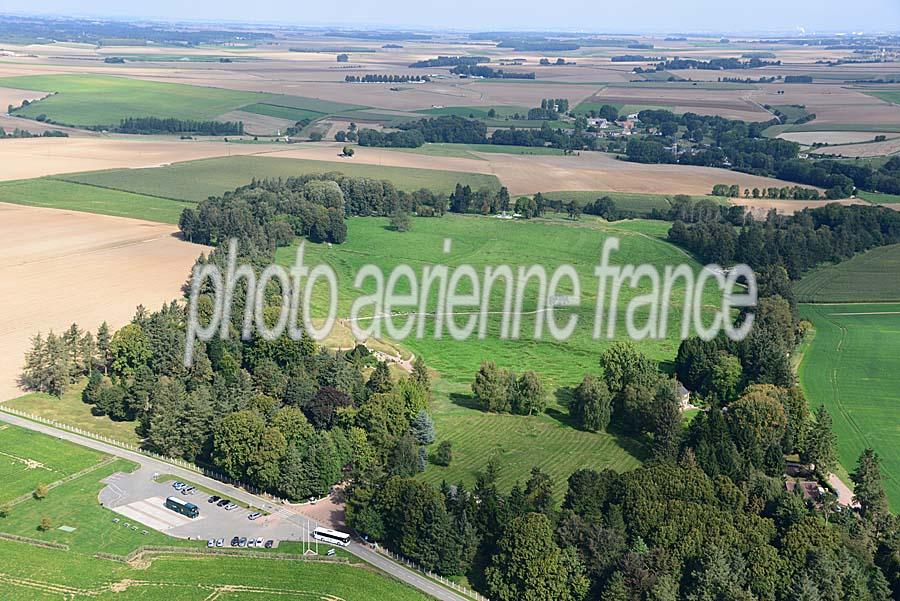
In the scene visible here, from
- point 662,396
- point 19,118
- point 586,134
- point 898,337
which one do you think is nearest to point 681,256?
point 898,337

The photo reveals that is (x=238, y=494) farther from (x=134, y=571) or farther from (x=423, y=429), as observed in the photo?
(x=423, y=429)

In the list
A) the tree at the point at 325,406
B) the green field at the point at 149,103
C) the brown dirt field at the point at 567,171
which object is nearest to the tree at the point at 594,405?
the tree at the point at 325,406

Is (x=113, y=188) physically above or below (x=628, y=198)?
above

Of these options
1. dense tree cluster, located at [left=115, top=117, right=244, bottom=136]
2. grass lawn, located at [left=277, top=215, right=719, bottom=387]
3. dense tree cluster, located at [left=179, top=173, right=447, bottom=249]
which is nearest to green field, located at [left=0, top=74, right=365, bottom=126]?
dense tree cluster, located at [left=115, top=117, right=244, bottom=136]

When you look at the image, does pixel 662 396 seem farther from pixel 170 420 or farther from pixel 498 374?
pixel 170 420

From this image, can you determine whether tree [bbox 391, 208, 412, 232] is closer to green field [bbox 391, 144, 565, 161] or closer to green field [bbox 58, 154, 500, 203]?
green field [bbox 58, 154, 500, 203]

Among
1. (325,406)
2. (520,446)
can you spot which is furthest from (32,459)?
(520,446)

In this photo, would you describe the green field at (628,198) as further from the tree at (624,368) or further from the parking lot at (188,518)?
the parking lot at (188,518)
